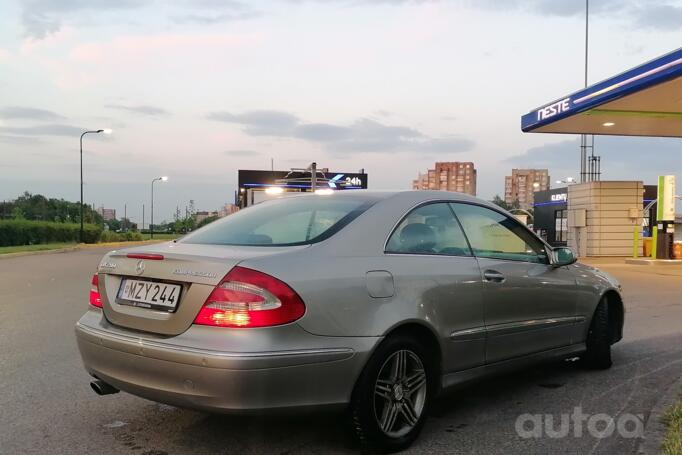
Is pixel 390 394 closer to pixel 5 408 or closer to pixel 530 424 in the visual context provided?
pixel 530 424

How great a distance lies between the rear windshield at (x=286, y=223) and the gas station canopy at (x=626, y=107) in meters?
13.5

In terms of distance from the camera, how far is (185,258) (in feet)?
11.1

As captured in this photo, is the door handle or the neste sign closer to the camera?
the door handle

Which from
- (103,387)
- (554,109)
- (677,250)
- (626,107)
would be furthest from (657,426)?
(677,250)

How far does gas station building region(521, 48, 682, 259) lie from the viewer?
54.7 ft

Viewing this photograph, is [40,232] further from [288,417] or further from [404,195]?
[288,417]

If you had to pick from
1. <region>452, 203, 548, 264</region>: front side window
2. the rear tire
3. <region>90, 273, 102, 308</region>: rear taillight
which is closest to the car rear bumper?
<region>90, 273, 102, 308</region>: rear taillight

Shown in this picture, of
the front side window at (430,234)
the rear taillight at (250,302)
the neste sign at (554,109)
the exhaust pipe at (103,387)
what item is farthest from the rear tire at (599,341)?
the neste sign at (554,109)

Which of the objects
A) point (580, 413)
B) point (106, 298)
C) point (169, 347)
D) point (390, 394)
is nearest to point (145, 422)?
point (106, 298)

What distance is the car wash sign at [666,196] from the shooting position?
21.8 metres

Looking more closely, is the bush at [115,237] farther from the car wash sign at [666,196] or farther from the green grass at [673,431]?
the green grass at [673,431]

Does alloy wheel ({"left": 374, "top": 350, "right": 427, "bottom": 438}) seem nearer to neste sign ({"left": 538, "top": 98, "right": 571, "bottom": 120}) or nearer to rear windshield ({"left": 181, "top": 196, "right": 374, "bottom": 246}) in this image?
rear windshield ({"left": 181, "top": 196, "right": 374, "bottom": 246})

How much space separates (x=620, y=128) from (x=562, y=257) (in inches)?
876

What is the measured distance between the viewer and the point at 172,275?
3348 mm
